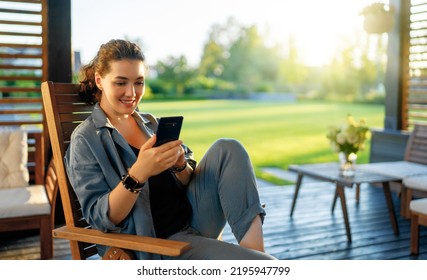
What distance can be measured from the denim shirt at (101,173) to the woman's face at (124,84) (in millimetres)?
89

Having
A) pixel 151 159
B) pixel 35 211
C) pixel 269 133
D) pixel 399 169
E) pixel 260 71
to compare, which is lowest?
pixel 269 133

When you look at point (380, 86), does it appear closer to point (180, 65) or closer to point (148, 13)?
point (180, 65)

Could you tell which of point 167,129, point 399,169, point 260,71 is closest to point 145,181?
point 167,129

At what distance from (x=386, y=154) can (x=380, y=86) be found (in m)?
22.8

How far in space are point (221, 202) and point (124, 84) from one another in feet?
1.96

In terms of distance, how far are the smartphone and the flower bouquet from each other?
238 cm

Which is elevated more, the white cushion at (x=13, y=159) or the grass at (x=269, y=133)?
the white cushion at (x=13, y=159)

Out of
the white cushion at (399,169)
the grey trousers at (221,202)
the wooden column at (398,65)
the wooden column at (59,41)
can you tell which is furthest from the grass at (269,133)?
the grey trousers at (221,202)

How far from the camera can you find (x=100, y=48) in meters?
1.94

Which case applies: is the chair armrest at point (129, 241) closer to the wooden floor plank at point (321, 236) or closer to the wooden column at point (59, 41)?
the wooden floor plank at point (321, 236)

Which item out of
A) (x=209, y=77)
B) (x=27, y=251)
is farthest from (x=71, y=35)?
(x=209, y=77)

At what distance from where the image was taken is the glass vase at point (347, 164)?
12.8 ft

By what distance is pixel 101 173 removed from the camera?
5.98 feet

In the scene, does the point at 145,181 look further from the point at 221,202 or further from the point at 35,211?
the point at 35,211
